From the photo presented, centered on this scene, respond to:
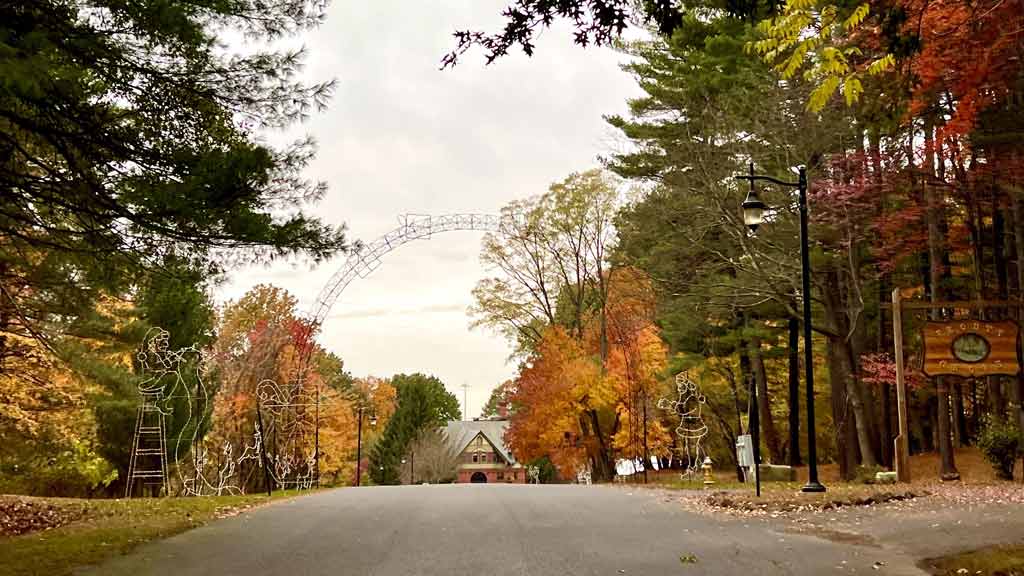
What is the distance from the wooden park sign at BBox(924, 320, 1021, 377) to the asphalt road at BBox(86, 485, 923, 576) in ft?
19.1

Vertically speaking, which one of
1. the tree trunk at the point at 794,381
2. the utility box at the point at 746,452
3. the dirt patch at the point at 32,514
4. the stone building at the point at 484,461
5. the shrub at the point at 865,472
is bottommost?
the stone building at the point at 484,461

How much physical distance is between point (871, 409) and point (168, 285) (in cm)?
1762

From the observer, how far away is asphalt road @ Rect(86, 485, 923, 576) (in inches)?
311

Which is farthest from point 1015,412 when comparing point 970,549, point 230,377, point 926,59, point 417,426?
point 417,426

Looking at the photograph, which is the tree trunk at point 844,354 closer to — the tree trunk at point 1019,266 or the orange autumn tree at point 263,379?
the tree trunk at point 1019,266

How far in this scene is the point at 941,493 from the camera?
41.5ft

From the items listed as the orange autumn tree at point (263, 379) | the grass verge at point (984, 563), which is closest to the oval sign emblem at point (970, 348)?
the grass verge at point (984, 563)

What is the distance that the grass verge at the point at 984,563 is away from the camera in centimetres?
705

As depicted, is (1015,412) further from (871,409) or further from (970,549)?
(970,549)

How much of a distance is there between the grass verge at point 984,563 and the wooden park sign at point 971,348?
7.91m

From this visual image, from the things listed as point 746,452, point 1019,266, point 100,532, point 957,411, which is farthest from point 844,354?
point 100,532

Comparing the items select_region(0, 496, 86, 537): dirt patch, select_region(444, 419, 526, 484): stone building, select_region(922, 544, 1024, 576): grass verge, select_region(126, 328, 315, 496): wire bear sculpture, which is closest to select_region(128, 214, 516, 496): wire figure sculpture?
select_region(126, 328, 315, 496): wire bear sculpture

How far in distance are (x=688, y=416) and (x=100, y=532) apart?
17328mm

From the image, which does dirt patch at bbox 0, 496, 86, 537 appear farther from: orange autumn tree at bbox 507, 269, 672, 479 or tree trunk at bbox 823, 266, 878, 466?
orange autumn tree at bbox 507, 269, 672, 479
